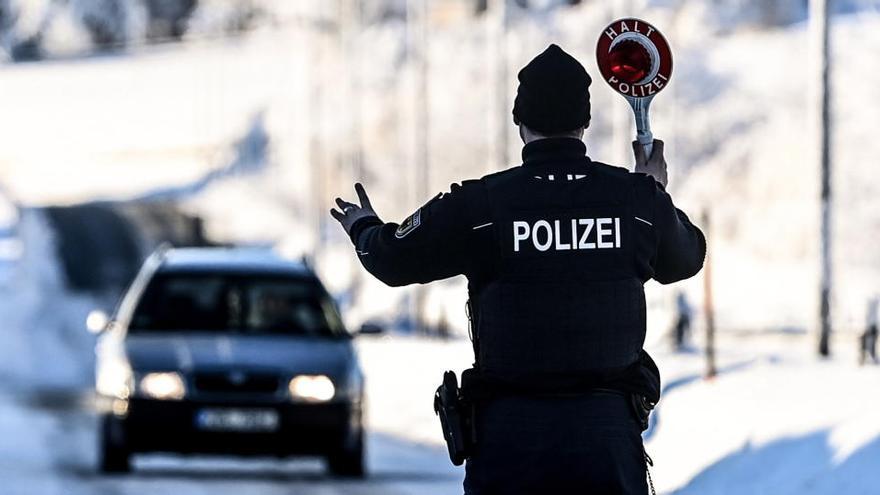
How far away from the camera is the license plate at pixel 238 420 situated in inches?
613

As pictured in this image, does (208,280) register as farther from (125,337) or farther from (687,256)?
(687,256)

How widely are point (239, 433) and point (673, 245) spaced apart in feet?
32.7

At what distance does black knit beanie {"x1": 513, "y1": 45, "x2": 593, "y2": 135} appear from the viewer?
591 centimetres

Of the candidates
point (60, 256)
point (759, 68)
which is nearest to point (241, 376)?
point (60, 256)

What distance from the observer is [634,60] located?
6.45 m

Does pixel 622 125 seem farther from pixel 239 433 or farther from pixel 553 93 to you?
pixel 553 93

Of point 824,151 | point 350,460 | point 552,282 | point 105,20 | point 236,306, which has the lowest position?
point 350,460

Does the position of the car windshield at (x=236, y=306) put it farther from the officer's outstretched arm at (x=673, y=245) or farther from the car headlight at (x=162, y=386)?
the officer's outstretched arm at (x=673, y=245)

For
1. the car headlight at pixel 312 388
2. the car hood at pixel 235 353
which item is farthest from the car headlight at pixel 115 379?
the car headlight at pixel 312 388

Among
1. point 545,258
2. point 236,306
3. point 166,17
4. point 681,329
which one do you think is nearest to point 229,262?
point 236,306

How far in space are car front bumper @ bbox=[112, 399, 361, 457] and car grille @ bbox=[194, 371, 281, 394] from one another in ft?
0.29

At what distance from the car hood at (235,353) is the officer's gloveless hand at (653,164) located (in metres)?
9.78

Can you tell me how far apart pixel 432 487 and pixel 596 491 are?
1013 centimetres

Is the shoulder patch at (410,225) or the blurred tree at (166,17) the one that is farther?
the blurred tree at (166,17)
